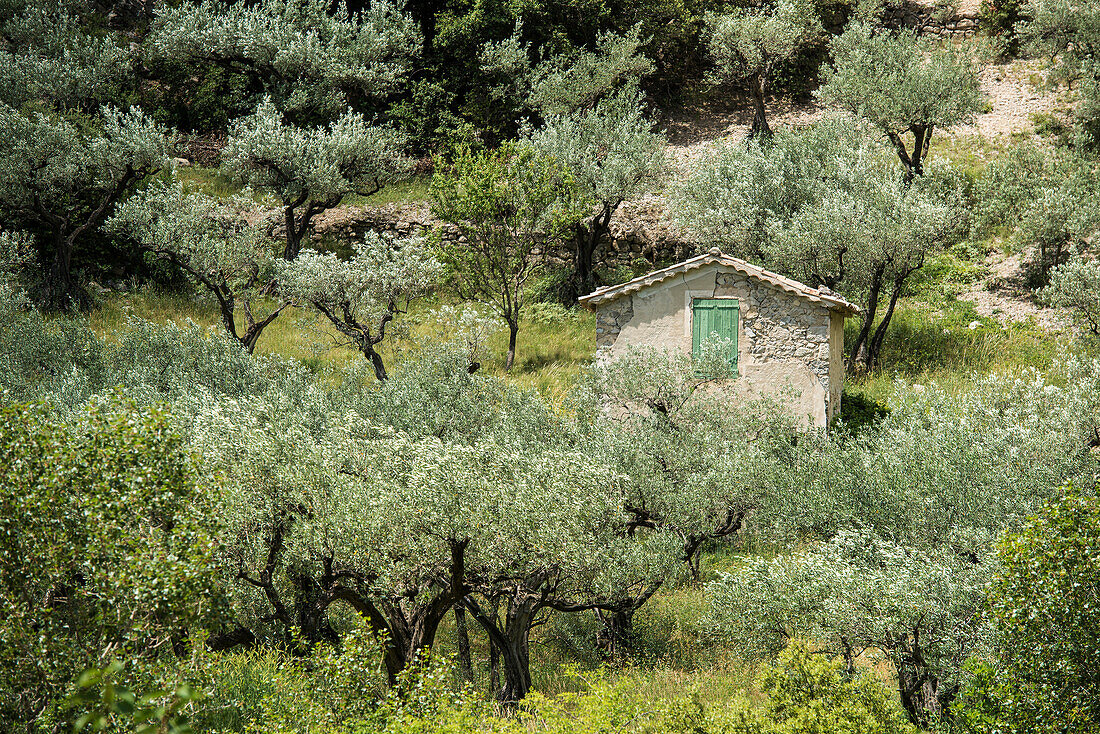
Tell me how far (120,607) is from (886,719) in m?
8.01

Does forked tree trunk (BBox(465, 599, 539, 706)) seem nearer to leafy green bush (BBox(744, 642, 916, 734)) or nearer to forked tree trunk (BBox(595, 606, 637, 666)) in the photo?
forked tree trunk (BBox(595, 606, 637, 666))

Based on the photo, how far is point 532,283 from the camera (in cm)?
3231

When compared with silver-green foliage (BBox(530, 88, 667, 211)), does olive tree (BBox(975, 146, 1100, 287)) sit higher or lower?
lower

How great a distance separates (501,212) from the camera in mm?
26094

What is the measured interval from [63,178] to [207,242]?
8.20 metres

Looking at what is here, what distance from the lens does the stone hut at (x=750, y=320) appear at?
19781 mm

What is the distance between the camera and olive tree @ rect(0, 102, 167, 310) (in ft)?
89.4

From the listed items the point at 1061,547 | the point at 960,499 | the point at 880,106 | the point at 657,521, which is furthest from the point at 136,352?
the point at 880,106

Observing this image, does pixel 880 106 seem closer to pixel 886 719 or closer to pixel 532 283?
pixel 532 283

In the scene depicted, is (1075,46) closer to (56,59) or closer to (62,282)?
(62,282)

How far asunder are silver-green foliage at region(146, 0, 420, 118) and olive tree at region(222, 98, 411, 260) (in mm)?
3093

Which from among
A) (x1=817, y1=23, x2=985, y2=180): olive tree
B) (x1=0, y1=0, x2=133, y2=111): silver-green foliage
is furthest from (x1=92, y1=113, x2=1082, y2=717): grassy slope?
(x1=0, y1=0, x2=133, y2=111): silver-green foliage

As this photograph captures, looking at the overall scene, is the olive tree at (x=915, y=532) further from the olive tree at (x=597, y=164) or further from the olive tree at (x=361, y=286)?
the olive tree at (x=597, y=164)

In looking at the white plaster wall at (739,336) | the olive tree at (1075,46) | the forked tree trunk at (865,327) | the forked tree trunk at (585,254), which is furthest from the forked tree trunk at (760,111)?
the white plaster wall at (739,336)
